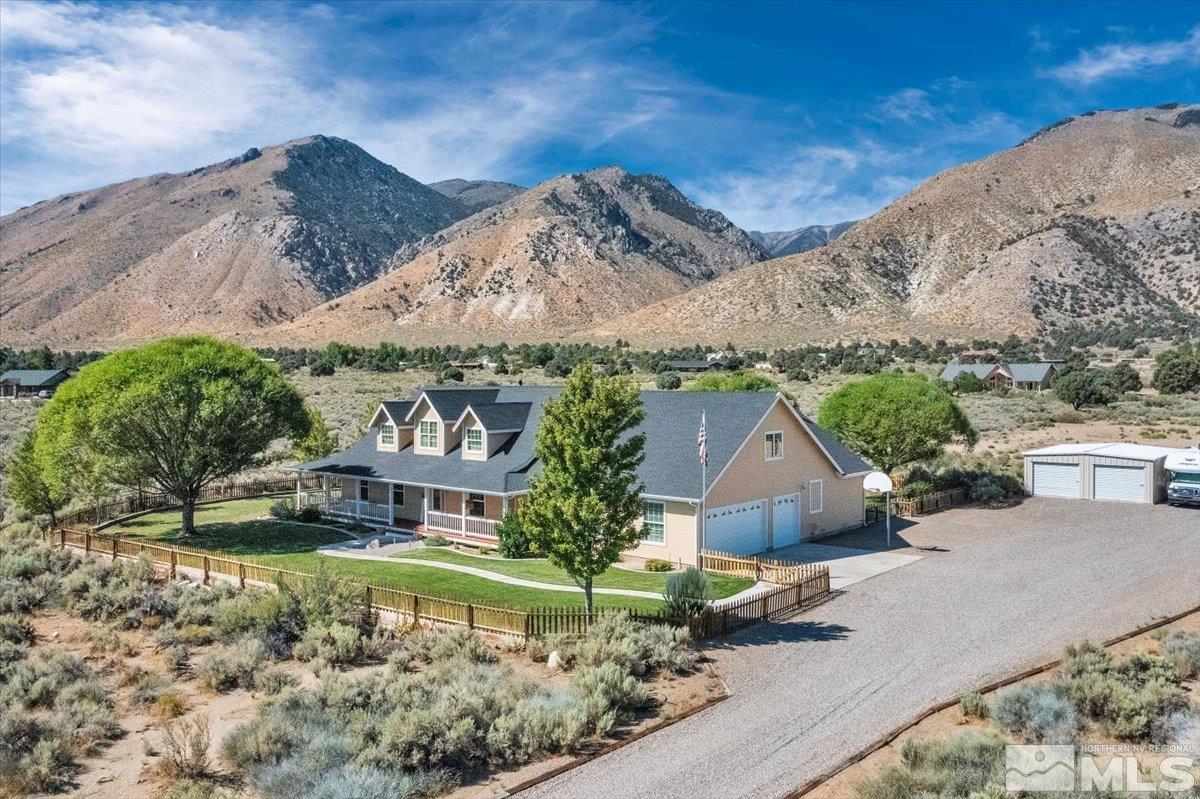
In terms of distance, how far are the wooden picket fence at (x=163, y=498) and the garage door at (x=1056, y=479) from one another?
33.4 metres

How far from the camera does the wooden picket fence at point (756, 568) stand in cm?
2372

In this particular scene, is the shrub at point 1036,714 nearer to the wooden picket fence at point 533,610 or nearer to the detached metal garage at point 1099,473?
the wooden picket fence at point 533,610

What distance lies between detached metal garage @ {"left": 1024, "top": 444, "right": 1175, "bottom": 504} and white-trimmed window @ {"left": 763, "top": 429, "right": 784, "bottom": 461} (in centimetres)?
1705

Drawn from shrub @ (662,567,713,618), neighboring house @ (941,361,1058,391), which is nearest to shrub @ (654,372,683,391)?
neighboring house @ (941,361,1058,391)

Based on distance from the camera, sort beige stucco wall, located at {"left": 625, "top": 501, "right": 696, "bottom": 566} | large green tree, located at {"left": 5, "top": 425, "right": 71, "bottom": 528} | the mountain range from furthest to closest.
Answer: the mountain range < large green tree, located at {"left": 5, "top": 425, "right": 71, "bottom": 528} < beige stucco wall, located at {"left": 625, "top": 501, "right": 696, "bottom": 566}

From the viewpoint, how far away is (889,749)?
13.6 meters

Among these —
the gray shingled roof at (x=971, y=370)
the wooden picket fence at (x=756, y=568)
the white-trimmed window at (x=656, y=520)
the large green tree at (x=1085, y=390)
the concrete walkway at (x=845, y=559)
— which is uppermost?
the gray shingled roof at (x=971, y=370)

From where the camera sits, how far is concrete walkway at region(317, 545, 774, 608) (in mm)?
22828

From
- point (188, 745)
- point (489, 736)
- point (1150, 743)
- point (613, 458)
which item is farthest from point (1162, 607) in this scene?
point (188, 745)

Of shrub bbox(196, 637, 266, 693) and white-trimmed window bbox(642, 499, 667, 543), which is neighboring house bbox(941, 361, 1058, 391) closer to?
white-trimmed window bbox(642, 499, 667, 543)

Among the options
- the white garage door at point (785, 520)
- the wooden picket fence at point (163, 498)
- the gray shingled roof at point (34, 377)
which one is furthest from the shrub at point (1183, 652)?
the gray shingled roof at point (34, 377)

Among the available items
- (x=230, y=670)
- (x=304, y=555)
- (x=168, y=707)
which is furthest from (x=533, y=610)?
(x=304, y=555)

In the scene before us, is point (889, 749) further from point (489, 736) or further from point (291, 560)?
point (291, 560)

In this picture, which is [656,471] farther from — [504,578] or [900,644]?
[900,644]
